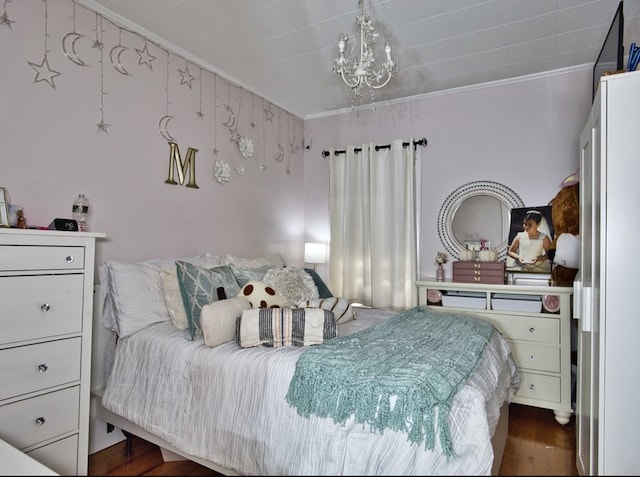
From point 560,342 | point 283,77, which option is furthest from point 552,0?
point 560,342

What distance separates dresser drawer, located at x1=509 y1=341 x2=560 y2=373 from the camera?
9.14 feet

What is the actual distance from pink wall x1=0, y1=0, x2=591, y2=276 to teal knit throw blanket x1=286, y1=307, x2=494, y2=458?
1.53m

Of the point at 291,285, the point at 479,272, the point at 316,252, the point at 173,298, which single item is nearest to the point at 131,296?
the point at 173,298

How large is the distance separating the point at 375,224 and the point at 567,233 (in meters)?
1.49

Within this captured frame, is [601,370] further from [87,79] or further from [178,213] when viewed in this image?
[87,79]

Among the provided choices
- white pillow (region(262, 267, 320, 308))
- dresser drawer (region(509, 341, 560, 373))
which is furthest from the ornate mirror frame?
white pillow (region(262, 267, 320, 308))

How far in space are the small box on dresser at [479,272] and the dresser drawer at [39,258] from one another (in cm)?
257

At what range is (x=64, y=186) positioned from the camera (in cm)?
218

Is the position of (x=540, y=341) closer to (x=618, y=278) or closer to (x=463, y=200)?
(x=463, y=200)

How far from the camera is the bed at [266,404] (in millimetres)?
1242

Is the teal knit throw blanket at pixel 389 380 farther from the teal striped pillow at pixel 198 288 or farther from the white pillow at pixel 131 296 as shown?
the white pillow at pixel 131 296

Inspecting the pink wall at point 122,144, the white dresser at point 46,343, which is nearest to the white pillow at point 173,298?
the pink wall at point 122,144

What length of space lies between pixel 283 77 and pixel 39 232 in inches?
87.7

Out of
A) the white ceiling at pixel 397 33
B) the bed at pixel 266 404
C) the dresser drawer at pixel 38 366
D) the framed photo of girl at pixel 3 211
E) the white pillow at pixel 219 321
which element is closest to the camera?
the bed at pixel 266 404
